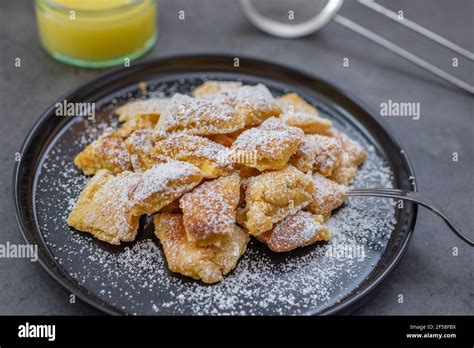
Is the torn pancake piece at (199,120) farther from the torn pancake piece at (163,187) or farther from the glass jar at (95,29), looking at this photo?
the glass jar at (95,29)

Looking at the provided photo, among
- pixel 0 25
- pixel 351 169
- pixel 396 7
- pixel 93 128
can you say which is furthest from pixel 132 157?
pixel 396 7

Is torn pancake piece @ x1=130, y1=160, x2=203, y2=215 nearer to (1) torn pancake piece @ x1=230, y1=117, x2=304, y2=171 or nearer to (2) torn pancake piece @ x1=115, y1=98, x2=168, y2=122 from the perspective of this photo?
(1) torn pancake piece @ x1=230, y1=117, x2=304, y2=171

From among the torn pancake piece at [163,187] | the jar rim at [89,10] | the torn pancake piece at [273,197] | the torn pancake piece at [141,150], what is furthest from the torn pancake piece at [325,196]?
the jar rim at [89,10]

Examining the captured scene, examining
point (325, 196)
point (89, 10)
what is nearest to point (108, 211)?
point (325, 196)

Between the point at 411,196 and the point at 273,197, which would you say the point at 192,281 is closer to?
the point at 273,197

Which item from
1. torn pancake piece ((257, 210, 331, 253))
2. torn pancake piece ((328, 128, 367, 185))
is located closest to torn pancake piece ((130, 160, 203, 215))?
torn pancake piece ((257, 210, 331, 253))
